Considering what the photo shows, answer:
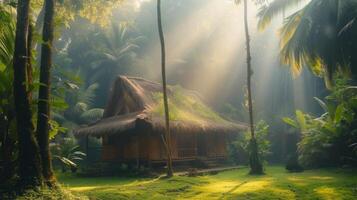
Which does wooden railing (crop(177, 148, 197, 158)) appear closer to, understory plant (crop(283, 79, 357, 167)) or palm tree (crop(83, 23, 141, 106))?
understory plant (crop(283, 79, 357, 167))

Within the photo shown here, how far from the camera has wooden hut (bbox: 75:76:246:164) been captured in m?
17.4

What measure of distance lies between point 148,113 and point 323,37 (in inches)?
307

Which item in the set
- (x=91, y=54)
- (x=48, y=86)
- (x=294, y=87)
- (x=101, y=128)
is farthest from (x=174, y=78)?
(x=48, y=86)

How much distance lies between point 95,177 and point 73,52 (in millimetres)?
23444

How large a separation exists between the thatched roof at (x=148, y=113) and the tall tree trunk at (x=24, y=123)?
8569 millimetres

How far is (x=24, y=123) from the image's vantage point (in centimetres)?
739

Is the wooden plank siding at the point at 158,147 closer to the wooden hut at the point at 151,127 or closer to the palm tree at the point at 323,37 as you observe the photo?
the wooden hut at the point at 151,127

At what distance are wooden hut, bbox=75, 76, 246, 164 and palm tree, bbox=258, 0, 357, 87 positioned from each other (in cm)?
609

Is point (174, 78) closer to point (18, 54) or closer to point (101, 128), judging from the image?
point (101, 128)

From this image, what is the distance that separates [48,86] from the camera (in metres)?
8.20

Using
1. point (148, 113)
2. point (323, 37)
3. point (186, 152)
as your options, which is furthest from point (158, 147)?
point (323, 37)

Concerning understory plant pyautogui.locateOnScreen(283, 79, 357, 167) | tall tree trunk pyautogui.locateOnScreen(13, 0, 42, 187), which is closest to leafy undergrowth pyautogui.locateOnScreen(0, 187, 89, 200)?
tall tree trunk pyautogui.locateOnScreen(13, 0, 42, 187)

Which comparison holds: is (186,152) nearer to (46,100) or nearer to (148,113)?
(148,113)

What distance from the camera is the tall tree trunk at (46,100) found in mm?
7840
